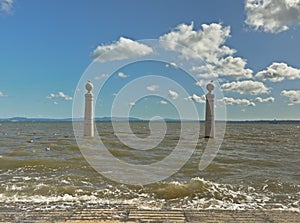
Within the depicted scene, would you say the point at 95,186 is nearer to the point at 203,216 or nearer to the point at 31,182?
the point at 31,182

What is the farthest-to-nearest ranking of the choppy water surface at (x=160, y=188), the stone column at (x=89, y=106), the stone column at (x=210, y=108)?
the stone column at (x=210, y=108) < the stone column at (x=89, y=106) < the choppy water surface at (x=160, y=188)

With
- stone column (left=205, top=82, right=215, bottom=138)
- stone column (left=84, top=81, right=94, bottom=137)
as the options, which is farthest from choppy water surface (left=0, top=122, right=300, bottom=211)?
stone column (left=205, top=82, right=215, bottom=138)

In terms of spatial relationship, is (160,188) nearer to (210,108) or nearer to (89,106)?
(89,106)

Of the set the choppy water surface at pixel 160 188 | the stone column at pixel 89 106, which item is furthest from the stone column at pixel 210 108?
the choppy water surface at pixel 160 188

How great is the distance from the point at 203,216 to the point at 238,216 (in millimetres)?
576

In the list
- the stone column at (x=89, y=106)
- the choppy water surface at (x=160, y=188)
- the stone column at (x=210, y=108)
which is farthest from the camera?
the stone column at (x=210, y=108)

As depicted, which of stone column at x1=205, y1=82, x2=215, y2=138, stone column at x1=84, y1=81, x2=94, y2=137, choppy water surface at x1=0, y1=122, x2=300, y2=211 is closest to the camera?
choppy water surface at x1=0, y1=122, x2=300, y2=211

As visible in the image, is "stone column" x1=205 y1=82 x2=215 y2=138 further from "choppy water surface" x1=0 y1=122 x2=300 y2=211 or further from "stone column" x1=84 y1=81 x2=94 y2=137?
"choppy water surface" x1=0 y1=122 x2=300 y2=211

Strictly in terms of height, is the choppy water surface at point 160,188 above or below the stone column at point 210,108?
below

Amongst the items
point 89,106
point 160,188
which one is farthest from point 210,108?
point 160,188

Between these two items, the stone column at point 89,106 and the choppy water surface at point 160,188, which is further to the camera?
the stone column at point 89,106

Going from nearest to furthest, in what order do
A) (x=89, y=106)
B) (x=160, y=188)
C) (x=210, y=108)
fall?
(x=160, y=188)
(x=89, y=106)
(x=210, y=108)

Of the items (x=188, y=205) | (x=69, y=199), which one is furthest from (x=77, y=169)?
(x=188, y=205)

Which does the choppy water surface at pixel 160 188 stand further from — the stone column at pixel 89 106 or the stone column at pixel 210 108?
the stone column at pixel 210 108
